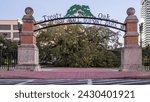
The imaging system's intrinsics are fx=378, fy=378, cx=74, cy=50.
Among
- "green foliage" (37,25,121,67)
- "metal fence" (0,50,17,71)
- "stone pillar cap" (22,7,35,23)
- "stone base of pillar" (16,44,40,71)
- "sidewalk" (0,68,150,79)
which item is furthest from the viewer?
"green foliage" (37,25,121,67)

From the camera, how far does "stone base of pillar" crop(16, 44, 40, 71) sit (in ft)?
91.1

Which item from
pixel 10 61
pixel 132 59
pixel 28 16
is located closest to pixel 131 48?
pixel 132 59

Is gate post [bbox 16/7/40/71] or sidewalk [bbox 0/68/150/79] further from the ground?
gate post [bbox 16/7/40/71]

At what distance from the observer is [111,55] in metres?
45.9

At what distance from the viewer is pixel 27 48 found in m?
27.8

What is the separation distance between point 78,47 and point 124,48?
58.8 feet

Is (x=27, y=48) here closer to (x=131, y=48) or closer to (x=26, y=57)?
(x=26, y=57)

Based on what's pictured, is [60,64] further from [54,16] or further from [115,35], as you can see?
[54,16]

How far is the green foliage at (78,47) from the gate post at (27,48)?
16.0m

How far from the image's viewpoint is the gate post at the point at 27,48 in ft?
91.2

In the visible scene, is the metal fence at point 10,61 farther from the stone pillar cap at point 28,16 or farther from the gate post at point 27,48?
the stone pillar cap at point 28,16

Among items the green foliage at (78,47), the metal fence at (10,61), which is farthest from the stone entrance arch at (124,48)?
the green foliage at (78,47)

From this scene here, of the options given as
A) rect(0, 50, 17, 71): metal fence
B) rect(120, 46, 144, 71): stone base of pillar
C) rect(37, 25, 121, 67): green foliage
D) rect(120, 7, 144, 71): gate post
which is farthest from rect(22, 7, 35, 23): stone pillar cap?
rect(37, 25, 121, 67): green foliage

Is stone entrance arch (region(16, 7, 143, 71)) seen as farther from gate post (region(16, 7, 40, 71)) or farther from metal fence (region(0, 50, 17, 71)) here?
metal fence (region(0, 50, 17, 71))
